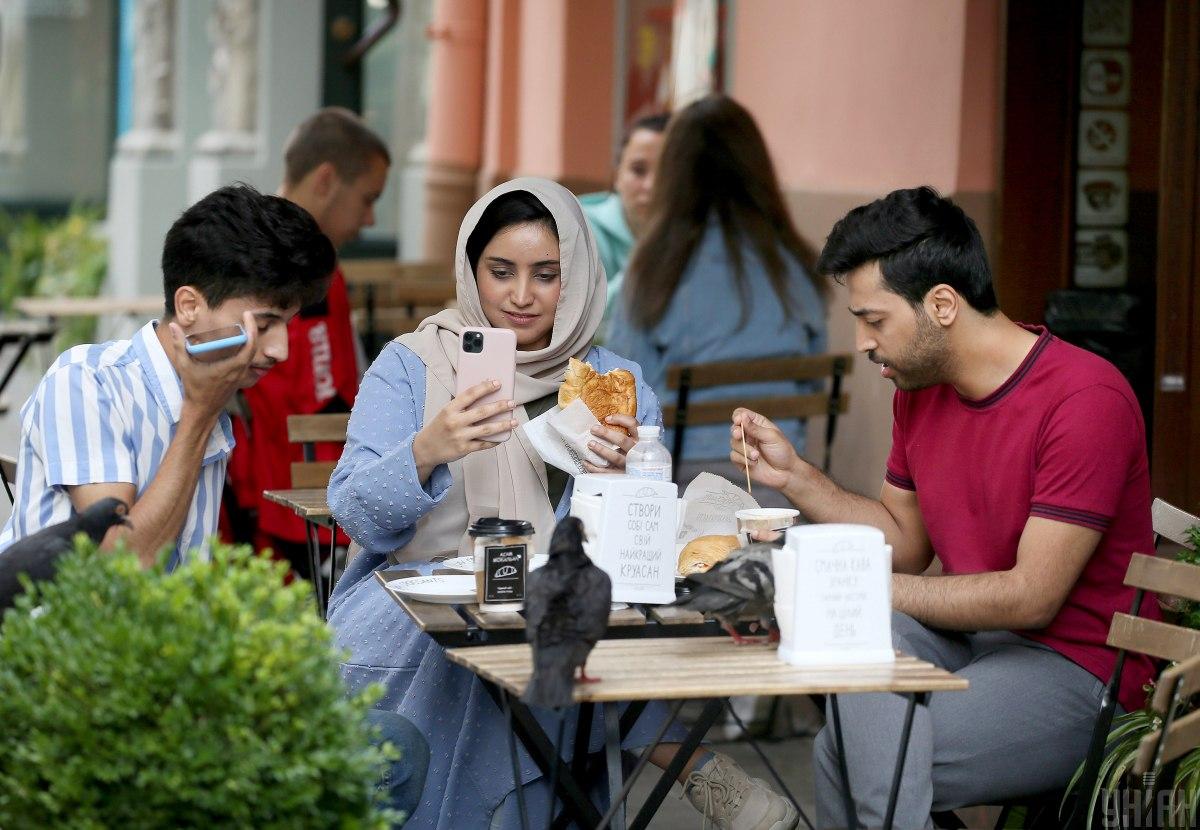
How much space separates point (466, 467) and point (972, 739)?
3.80 feet

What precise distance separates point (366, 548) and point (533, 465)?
1.27 feet

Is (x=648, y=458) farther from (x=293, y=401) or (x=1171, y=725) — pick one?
(x=293, y=401)

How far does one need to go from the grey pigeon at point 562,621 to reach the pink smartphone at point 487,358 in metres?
0.89

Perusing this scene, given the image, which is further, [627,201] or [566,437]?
[627,201]

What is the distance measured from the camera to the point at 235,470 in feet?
17.8

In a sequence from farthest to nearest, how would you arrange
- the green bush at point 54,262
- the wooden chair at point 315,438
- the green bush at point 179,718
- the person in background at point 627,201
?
the green bush at point 54,262 → the person in background at point 627,201 → the wooden chair at point 315,438 → the green bush at point 179,718

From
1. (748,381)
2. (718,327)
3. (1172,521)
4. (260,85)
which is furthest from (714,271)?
(260,85)

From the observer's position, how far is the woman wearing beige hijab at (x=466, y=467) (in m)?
3.40

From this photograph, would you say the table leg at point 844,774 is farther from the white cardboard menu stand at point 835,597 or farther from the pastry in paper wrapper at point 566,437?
the pastry in paper wrapper at point 566,437

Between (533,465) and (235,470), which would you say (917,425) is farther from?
(235,470)

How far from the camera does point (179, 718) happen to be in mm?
2221

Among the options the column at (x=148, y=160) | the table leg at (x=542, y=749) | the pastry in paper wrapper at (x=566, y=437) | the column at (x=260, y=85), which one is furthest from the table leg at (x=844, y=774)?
the column at (x=148, y=160)

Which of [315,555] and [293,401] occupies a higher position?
[293,401]

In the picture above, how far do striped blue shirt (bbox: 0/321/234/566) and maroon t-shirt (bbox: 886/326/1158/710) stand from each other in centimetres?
149
